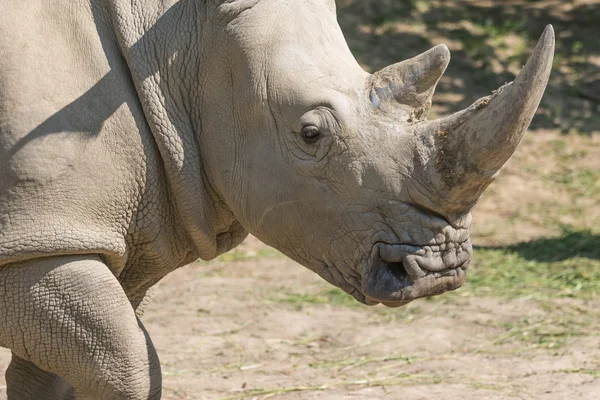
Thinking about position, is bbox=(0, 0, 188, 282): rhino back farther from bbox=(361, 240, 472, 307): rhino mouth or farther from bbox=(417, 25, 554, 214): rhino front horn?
bbox=(417, 25, 554, 214): rhino front horn

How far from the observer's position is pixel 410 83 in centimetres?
423

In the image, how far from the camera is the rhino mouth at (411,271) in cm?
413

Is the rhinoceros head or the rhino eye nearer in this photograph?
the rhinoceros head

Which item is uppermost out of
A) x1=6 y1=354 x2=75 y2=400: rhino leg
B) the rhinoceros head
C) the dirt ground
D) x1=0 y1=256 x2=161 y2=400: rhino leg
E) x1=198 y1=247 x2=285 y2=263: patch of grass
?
the rhinoceros head

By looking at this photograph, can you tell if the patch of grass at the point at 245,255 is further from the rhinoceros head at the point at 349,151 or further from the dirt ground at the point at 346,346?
the rhinoceros head at the point at 349,151

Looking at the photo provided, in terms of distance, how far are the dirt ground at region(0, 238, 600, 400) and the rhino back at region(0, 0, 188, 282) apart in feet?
6.34

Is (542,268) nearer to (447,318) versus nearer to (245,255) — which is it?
(447,318)

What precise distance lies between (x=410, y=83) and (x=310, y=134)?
43cm

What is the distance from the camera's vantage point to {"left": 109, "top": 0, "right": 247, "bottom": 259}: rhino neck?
4359 mm

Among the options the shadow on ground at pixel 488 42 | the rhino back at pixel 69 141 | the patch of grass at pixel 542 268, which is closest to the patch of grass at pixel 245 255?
the patch of grass at pixel 542 268

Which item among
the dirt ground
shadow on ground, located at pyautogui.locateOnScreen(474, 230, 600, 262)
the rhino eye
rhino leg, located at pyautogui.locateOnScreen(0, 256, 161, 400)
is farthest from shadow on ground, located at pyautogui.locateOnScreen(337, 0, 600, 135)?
rhino leg, located at pyautogui.locateOnScreen(0, 256, 161, 400)

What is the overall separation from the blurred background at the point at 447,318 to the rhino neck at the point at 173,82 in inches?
67.5

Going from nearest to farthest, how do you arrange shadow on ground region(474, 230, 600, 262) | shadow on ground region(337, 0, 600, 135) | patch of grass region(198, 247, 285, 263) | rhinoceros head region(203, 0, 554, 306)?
1. rhinoceros head region(203, 0, 554, 306)
2. shadow on ground region(474, 230, 600, 262)
3. patch of grass region(198, 247, 285, 263)
4. shadow on ground region(337, 0, 600, 135)

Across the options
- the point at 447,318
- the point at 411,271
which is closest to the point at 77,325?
the point at 411,271
